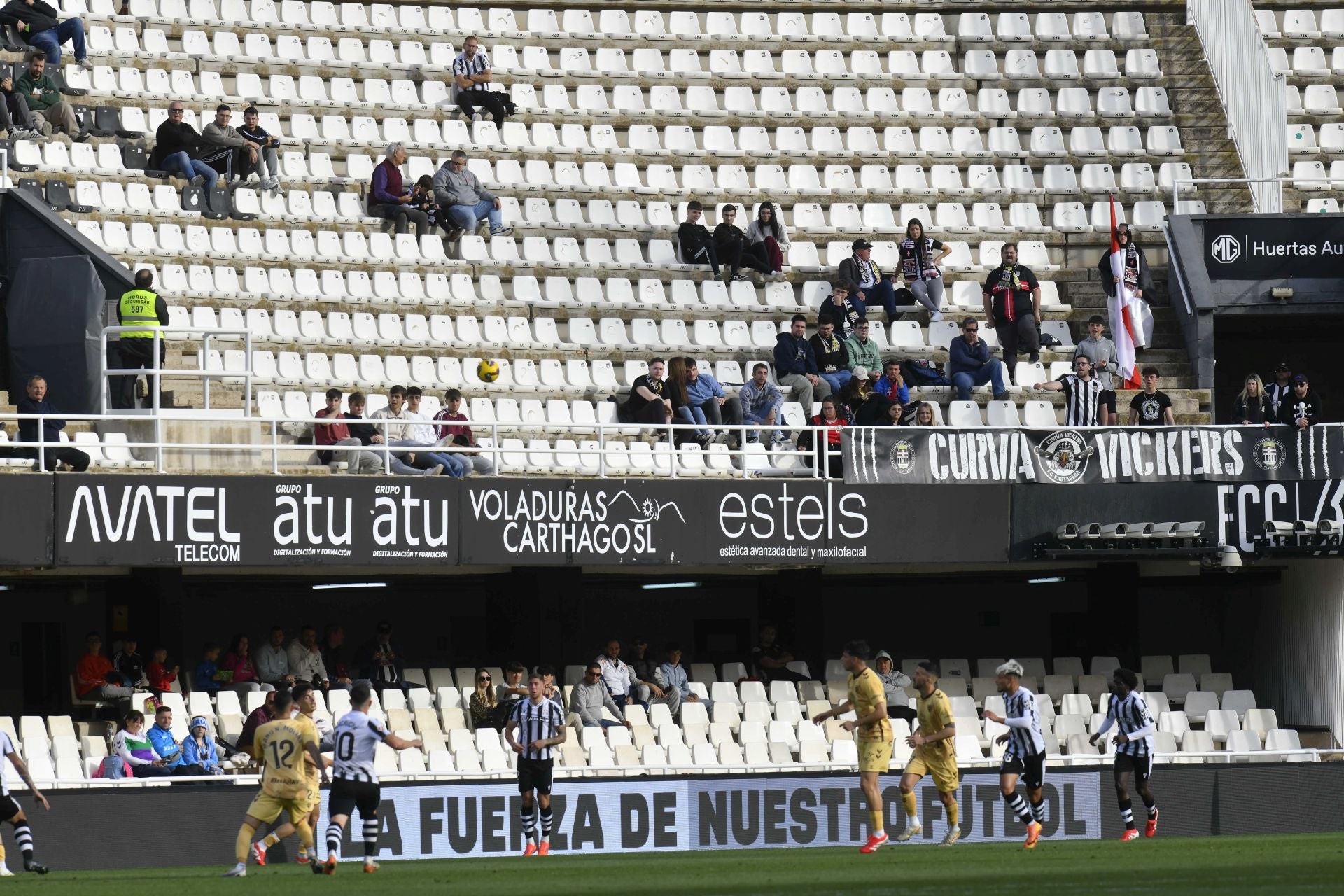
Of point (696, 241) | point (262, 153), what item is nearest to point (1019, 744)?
point (696, 241)

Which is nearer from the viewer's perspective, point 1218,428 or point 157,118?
point 1218,428

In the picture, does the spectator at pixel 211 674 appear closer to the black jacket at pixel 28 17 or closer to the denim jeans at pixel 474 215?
the denim jeans at pixel 474 215

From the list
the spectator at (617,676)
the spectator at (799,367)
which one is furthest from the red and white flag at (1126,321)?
the spectator at (617,676)

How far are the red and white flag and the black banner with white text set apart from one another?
2.42 meters

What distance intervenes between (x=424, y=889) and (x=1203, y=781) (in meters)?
8.75

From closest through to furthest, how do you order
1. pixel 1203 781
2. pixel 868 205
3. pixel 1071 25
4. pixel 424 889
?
pixel 424 889
pixel 1203 781
pixel 868 205
pixel 1071 25

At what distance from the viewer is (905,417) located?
890 inches

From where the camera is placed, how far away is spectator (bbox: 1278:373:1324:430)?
22344mm

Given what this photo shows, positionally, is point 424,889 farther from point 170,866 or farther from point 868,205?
point 868,205

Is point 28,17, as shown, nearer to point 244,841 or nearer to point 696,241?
point 696,241

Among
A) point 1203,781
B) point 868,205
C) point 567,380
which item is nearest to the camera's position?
point 1203,781

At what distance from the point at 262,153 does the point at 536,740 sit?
968 cm

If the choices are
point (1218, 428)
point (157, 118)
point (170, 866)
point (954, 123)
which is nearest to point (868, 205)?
point (954, 123)

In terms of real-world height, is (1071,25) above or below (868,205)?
above
